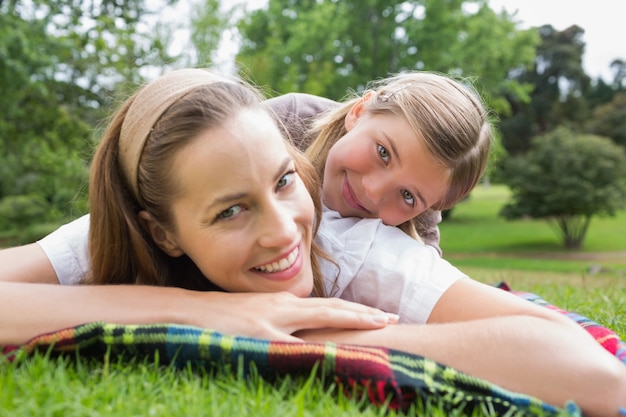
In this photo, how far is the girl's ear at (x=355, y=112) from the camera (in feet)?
11.5

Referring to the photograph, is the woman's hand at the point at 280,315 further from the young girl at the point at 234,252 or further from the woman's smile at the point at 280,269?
the woman's smile at the point at 280,269

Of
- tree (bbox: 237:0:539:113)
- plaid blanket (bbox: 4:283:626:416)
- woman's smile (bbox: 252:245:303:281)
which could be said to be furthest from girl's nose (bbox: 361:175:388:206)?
tree (bbox: 237:0:539:113)

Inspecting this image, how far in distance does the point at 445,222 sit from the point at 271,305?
35.6m

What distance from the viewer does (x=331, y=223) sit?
10.2ft

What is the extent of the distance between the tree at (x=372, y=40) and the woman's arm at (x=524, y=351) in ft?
66.3

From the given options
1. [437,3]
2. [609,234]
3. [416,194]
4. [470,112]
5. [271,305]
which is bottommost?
[609,234]

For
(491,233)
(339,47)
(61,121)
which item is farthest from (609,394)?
(491,233)

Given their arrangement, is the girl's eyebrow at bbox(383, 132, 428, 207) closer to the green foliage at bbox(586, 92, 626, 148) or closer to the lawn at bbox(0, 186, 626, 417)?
the lawn at bbox(0, 186, 626, 417)

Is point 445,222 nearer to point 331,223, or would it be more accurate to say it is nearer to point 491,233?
point 491,233

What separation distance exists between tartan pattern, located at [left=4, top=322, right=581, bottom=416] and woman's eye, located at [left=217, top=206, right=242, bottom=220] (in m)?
0.49

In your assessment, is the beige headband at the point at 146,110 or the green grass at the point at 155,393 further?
the beige headband at the point at 146,110

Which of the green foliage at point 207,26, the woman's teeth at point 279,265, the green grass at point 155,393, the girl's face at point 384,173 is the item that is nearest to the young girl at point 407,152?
the girl's face at point 384,173

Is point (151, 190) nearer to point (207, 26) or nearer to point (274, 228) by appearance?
point (274, 228)

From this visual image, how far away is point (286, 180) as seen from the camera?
2479 mm
